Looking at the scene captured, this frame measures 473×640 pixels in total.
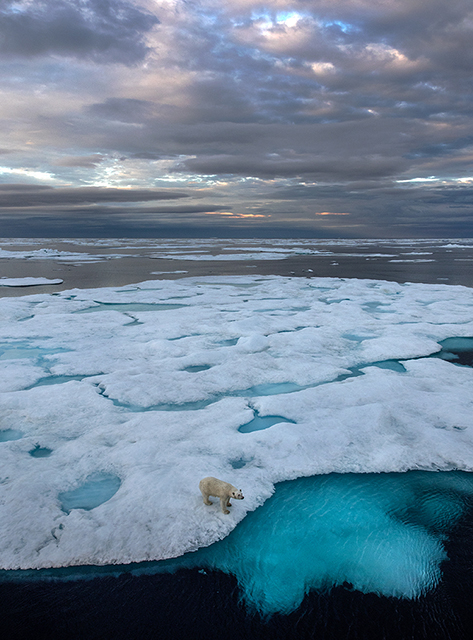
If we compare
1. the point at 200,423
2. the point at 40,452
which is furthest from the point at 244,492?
the point at 40,452

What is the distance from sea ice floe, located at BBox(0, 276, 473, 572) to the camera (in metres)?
3.58

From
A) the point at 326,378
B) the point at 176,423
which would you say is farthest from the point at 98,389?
the point at 326,378

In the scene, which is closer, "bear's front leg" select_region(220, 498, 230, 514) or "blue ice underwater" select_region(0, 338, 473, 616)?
"blue ice underwater" select_region(0, 338, 473, 616)

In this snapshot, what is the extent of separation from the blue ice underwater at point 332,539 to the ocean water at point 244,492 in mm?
14

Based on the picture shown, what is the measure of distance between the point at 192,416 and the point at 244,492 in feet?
5.82

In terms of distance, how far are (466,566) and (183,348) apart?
6485mm

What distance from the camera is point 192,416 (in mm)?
5578

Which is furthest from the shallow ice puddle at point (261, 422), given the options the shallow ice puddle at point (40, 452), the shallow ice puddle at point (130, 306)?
the shallow ice puddle at point (130, 306)

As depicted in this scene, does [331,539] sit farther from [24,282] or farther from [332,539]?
[24,282]

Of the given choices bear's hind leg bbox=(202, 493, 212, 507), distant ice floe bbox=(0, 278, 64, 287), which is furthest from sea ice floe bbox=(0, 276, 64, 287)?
bear's hind leg bbox=(202, 493, 212, 507)

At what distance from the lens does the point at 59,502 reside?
12.5 feet

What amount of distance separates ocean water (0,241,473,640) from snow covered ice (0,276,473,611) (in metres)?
0.02

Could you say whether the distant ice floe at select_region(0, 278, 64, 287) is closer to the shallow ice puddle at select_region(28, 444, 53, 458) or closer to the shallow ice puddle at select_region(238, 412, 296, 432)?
the shallow ice puddle at select_region(28, 444, 53, 458)

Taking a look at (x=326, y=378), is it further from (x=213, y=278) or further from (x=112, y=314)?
(x=213, y=278)
